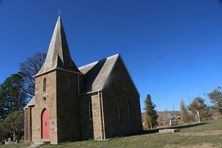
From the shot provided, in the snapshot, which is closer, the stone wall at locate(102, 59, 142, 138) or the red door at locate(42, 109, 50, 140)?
the stone wall at locate(102, 59, 142, 138)

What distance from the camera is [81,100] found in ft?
78.2

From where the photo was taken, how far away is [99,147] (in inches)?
640

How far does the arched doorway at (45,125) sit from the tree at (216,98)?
34621mm

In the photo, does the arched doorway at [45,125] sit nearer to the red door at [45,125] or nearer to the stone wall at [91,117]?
the red door at [45,125]

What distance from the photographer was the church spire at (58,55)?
2364cm

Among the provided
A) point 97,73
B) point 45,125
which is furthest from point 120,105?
point 45,125

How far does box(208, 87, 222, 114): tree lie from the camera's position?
45.6 metres

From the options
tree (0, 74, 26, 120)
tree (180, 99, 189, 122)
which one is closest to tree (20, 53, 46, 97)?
tree (0, 74, 26, 120)

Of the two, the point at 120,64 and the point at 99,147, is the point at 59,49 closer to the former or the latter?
the point at 120,64

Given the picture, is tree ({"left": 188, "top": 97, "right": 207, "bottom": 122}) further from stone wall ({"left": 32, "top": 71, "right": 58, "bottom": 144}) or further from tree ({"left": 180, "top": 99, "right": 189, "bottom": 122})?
stone wall ({"left": 32, "top": 71, "right": 58, "bottom": 144})

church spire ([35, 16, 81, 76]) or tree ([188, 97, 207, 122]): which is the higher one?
church spire ([35, 16, 81, 76])

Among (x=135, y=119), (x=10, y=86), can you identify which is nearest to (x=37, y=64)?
(x=10, y=86)

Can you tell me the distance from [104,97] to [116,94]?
1945mm

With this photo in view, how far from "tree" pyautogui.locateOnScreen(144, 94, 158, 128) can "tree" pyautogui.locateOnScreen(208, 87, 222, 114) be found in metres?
13.0
